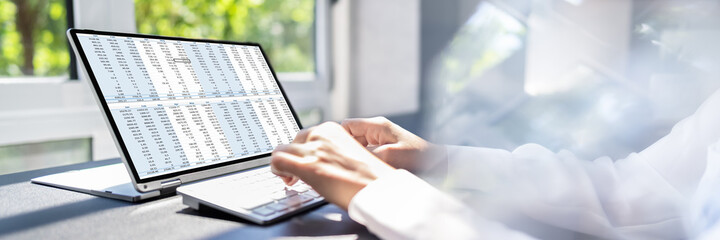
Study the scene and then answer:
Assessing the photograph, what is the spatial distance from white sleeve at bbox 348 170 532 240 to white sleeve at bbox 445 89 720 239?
0.12m

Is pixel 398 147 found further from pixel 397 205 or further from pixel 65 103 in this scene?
pixel 65 103

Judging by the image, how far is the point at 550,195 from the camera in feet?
1.98

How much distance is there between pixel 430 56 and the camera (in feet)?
6.16

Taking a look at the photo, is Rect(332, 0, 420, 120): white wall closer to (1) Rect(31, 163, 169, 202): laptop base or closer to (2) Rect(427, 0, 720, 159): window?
(2) Rect(427, 0, 720, 159): window

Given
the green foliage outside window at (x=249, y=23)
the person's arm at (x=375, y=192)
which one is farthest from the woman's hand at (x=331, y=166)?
the green foliage outside window at (x=249, y=23)

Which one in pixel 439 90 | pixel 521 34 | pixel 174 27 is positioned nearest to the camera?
pixel 174 27

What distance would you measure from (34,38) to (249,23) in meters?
0.74

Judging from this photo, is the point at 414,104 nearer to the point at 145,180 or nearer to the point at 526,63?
the point at 526,63

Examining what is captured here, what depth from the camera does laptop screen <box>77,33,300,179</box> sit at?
2.15 feet

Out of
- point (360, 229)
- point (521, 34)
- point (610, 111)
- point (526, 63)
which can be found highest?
point (521, 34)

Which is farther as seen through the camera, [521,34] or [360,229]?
[521,34]

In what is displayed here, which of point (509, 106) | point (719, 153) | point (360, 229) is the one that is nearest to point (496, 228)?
point (360, 229)

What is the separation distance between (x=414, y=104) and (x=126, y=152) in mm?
1386

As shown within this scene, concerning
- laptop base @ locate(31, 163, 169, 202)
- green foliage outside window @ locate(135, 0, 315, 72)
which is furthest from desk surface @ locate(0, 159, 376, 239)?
green foliage outside window @ locate(135, 0, 315, 72)
